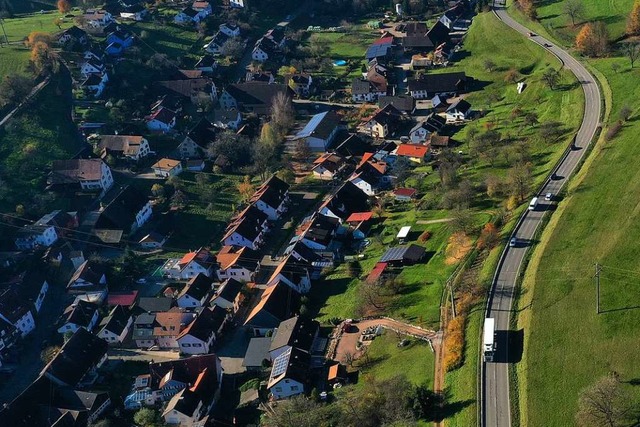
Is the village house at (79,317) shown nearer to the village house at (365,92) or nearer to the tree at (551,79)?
the village house at (365,92)

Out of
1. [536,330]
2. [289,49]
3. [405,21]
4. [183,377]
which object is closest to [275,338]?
[183,377]

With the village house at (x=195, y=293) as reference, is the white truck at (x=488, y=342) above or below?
above

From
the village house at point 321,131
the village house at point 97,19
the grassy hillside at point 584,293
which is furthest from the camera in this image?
the village house at point 97,19

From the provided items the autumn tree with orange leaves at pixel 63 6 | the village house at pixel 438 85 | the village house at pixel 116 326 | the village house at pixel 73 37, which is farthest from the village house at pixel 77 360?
the autumn tree with orange leaves at pixel 63 6

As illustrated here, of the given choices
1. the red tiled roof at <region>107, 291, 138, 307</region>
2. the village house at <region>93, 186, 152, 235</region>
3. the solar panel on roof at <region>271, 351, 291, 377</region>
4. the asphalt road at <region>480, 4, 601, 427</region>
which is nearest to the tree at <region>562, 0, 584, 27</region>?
the asphalt road at <region>480, 4, 601, 427</region>

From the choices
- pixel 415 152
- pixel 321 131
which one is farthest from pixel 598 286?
pixel 321 131

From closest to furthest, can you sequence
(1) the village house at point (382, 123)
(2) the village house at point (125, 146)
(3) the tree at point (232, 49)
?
(2) the village house at point (125, 146) → (1) the village house at point (382, 123) → (3) the tree at point (232, 49)
